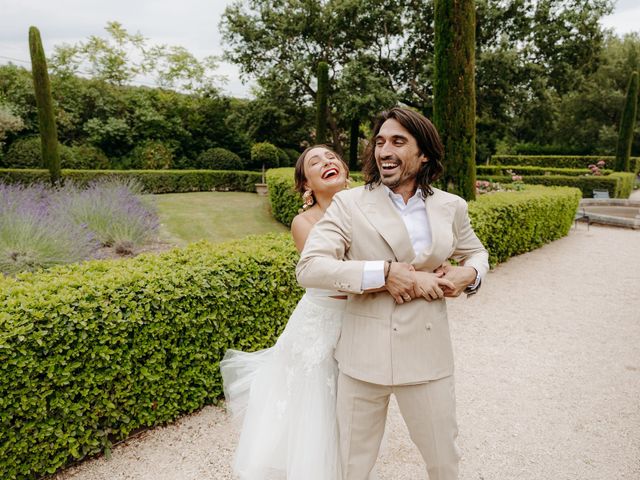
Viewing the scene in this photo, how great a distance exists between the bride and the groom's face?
688 millimetres

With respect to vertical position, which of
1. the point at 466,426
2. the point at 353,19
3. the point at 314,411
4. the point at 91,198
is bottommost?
the point at 466,426

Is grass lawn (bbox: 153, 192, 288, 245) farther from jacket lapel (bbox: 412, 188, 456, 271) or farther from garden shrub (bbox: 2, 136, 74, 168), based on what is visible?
jacket lapel (bbox: 412, 188, 456, 271)

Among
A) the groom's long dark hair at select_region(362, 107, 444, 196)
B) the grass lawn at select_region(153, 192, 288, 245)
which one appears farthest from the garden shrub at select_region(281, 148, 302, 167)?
the groom's long dark hair at select_region(362, 107, 444, 196)

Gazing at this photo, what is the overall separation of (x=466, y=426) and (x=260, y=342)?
177 cm

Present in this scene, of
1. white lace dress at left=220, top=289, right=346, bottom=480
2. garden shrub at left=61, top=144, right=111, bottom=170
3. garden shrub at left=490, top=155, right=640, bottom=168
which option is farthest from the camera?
garden shrub at left=490, top=155, right=640, bottom=168

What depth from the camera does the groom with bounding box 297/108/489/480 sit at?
5.23ft

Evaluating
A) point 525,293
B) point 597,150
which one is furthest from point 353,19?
point 597,150

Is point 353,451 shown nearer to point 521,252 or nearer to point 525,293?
point 525,293

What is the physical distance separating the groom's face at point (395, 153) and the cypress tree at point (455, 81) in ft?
19.6

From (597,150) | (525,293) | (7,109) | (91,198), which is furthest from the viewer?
(597,150)

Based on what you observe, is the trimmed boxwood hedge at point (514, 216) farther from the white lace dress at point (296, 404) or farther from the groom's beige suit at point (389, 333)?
the groom's beige suit at point (389, 333)

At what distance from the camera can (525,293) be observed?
20.5 ft

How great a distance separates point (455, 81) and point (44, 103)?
12.3m

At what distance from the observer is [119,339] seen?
272 centimetres
